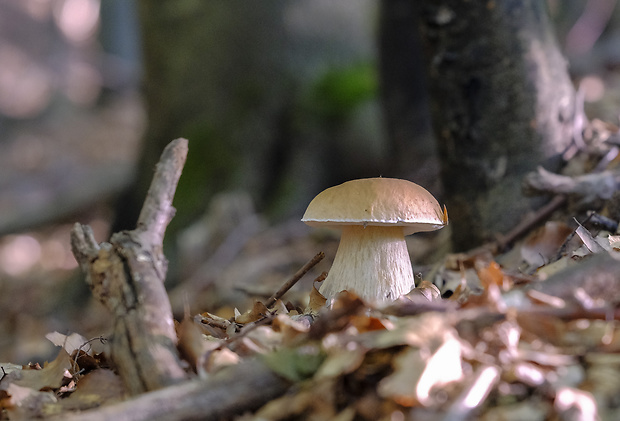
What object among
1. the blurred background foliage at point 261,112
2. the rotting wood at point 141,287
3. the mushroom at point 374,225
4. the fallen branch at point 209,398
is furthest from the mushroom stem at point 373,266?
the blurred background foliage at point 261,112

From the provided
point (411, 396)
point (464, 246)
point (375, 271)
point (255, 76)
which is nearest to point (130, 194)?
point (255, 76)

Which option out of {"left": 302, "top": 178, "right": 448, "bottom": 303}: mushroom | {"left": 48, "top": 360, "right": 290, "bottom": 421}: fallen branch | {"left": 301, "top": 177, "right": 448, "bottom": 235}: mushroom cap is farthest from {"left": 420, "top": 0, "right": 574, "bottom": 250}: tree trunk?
{"left": 48, "top": 360, "right": 290, "bottom": 421}: fallen branch

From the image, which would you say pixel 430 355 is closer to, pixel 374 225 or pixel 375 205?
pixel 375 205

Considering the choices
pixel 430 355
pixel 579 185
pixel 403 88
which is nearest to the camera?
pixel 430 355

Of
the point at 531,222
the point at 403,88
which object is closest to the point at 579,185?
the point at 531,222

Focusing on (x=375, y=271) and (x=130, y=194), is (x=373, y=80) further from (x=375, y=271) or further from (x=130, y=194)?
(x=375, y=271)

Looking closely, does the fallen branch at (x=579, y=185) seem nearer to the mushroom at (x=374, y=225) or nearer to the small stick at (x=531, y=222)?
the small stick at (x=531, y=222)
